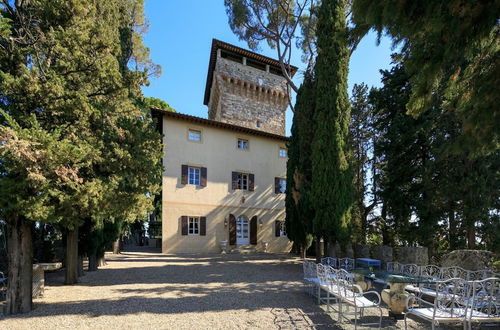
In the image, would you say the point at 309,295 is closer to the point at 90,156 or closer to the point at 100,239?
the point at 90,156

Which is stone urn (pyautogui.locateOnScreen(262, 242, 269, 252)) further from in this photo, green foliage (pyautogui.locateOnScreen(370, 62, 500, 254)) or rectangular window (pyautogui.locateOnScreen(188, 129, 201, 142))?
rectangular window (pyautogui.locateOnScreen(188, 129, 201, 142))

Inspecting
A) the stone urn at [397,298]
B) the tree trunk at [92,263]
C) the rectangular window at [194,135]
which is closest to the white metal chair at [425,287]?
the stone urn at [397,298]

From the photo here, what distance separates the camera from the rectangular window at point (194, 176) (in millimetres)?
16828

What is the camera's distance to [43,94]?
15.5ft

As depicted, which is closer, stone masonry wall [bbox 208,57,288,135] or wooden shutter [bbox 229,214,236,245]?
wooden shutter [bbox 229,214,236,245]

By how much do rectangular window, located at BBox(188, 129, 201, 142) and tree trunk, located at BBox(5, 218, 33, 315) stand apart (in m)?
12.4

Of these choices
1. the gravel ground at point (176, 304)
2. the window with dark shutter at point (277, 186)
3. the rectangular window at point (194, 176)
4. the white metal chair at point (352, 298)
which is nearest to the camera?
the white metal chair at point (352, 298)

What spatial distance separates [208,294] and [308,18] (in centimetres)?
1628

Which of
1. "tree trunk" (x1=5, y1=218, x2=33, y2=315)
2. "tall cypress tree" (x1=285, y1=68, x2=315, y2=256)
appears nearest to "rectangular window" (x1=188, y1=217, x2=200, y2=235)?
"tall cypress tree" (x1=285, y1=68, x2=315, y2=256)

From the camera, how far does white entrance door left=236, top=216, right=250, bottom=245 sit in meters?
18.0

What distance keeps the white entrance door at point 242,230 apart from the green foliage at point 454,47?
14.7 m

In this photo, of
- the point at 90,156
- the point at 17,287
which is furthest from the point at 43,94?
the point at 17,287

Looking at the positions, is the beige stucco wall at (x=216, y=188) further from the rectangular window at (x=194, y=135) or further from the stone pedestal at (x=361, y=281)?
the stone pedestal at (x=361, y=281)

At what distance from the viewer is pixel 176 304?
5594mm
